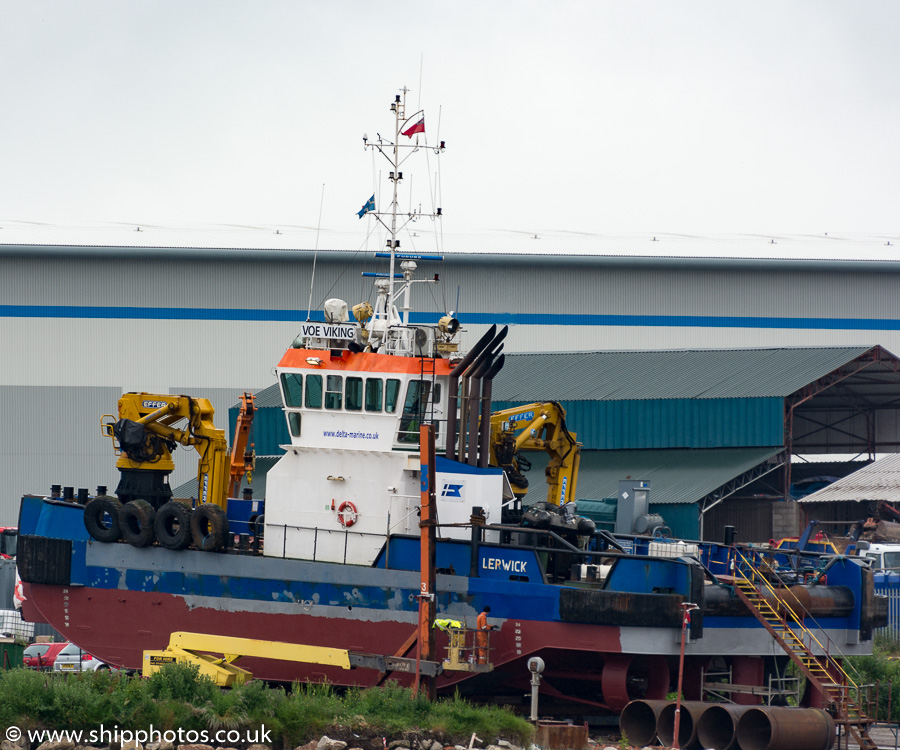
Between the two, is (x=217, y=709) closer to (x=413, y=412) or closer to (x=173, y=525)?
(x=173, y=525)

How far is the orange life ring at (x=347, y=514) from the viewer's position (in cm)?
2092

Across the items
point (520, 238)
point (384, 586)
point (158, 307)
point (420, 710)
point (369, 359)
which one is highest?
point (520, 238)

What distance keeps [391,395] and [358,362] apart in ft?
3.00

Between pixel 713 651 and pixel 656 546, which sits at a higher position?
pixel 656 546

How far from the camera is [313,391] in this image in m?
21.9

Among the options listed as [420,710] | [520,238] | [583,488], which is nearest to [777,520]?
[583,488]

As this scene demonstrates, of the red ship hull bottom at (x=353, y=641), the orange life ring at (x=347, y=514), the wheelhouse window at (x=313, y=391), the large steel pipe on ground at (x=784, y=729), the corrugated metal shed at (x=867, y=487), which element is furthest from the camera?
the corrugated metal shed at (x=867, y=487)

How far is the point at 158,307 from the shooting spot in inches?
1807

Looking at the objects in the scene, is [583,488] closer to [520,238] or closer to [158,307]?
[520,238]

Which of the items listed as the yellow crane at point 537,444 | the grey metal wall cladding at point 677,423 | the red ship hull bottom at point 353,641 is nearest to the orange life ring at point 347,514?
the red ship hull bottom at point 353,641

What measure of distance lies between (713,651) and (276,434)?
25.5 metres

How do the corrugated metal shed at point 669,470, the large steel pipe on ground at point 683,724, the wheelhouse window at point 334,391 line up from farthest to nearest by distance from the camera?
the corrugated metal shed at point 669,470 → the wheelhouse window at point 334,391 → the large steel pipe on ground at point 683,724

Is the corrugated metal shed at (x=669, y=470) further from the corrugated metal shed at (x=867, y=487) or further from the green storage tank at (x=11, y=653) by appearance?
the green storage tank at (x=11, y=653)

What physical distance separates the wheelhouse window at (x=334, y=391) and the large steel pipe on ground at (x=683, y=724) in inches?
301
